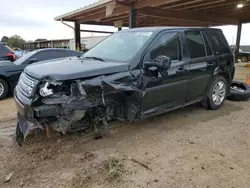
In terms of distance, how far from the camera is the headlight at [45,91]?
9.95ft

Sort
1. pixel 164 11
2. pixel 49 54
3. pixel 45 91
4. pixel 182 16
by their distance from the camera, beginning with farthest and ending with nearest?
pixel 182 16 → pixel 164 11 → pixel 49 54 → pixel 45 91

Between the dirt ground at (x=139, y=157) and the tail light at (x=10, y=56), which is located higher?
the tail light at (x=10, y=56)

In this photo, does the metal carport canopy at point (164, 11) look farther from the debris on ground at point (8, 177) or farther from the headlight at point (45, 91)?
the debris on ground at point (8, 177)

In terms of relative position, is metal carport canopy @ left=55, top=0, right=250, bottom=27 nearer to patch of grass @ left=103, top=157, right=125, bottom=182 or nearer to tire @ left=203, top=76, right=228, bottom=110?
tire @ left=203, top=76, right=228, bottom=110

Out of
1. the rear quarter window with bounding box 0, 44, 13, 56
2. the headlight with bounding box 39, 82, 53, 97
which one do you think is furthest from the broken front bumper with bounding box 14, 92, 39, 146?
the rear quarter window with bounding box 0, 44, 13, 56

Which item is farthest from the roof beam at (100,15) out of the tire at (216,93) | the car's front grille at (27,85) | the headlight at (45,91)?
the headlight at (45,91)

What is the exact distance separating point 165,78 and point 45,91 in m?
1.96

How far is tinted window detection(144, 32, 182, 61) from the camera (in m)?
3.83

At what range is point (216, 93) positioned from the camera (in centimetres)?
525

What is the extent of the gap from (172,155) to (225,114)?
237 cm

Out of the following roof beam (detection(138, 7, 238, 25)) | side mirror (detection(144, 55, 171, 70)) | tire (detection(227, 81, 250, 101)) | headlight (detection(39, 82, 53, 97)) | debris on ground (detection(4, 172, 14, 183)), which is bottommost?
debris on ground (detection(4, 172, 14, 183))

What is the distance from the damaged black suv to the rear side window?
0.08ft

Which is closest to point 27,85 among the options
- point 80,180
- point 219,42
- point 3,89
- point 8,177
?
point 8,177

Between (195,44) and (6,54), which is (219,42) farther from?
(6,54)
